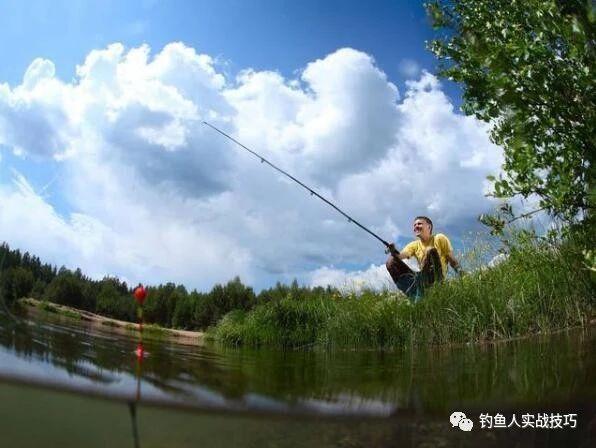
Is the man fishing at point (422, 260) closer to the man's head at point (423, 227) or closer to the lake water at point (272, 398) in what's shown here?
the man's head at point (423, 227)

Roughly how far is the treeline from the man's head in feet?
10.2

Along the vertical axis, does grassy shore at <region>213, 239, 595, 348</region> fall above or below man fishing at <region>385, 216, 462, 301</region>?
below

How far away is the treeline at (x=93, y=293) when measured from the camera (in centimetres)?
530

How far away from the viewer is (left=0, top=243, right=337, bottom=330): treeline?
5.30 metres

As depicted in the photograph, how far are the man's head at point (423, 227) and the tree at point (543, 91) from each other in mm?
2142

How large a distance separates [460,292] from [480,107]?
2222mm

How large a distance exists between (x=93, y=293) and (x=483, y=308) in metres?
4.47

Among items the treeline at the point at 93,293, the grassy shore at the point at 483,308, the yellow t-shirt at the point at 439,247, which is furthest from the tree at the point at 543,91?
the treeline at the point at 93,293

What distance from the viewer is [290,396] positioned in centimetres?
348

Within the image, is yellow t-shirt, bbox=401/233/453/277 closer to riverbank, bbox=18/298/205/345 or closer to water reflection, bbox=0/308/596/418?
water reflection, bbox=0/308/596/418

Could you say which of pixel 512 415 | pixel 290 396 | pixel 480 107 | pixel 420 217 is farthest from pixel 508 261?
pixel 290 396

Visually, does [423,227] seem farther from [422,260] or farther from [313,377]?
[313,377]

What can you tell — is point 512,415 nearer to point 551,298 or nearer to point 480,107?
point 551,298

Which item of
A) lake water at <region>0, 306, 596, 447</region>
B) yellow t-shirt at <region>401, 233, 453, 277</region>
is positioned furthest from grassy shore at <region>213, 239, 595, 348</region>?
lake water at <region>0, 306, 596, 447</region>
